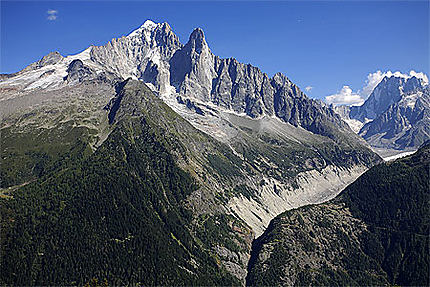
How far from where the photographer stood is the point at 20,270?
19200cm

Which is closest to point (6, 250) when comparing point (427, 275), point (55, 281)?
point (55, 281)

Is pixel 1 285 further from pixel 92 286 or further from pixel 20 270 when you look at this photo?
pixel 92 286

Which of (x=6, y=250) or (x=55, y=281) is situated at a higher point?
(x=6, y=250)

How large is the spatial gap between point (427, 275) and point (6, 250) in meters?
233

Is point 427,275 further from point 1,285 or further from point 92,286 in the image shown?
point 1,285

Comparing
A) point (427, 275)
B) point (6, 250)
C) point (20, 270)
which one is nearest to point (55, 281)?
point (20, 270)

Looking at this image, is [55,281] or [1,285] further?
[55,281]

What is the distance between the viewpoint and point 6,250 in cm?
19850

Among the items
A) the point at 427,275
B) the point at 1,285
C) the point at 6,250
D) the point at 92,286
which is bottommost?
the point at 427,275

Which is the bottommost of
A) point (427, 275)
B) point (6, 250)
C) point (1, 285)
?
point (427, 275)

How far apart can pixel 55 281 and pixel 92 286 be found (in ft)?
65.6

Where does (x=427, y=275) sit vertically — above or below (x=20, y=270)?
below

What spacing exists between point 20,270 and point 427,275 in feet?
727

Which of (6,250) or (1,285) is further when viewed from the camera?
(6,250)
